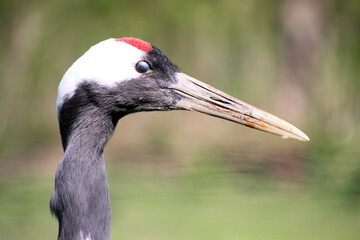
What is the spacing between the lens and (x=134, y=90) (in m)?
2.87

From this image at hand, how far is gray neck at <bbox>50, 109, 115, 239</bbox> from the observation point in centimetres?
275

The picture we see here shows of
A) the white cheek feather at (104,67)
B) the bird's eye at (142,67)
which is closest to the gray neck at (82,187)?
the white cheek feather at (104,67)

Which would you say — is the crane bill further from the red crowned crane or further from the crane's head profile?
the red crowned crane

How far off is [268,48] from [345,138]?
1.56 m

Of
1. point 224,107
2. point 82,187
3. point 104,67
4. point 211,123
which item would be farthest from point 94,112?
point 211,123

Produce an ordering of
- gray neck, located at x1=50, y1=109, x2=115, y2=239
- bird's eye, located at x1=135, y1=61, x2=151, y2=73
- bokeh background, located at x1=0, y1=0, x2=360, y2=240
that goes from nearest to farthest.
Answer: gray neck, located at x1=50, y1=109, x2=115, y2=239
bird's eye, located at x1=135, y1=61, x2=151, y2=73
bokeh background, located at x1=0, y1=0, x2=360, y2=240

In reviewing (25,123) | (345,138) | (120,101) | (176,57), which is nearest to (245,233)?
(345,138)

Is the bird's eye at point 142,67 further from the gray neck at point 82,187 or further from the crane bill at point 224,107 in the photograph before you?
the gray neck at point 82,187

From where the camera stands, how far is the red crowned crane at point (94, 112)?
2760 millimetres

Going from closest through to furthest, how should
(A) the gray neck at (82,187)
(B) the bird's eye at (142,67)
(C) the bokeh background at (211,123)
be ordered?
(A) the gray neck at (82,187) < (B) the bird's eye at (142,67) < (C) the bokeh background at (211,123)

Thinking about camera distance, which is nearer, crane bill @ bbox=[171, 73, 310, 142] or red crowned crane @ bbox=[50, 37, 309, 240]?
red crowned crane @ bbox=[50, 37, 309, 240]

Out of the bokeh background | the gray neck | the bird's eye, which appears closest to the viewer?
the gray neck

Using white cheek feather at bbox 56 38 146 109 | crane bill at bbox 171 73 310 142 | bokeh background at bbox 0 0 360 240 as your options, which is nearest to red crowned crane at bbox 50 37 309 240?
white cheek feather at bbox 56 38 146 109

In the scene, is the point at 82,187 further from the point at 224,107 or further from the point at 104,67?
the point at 224,107
